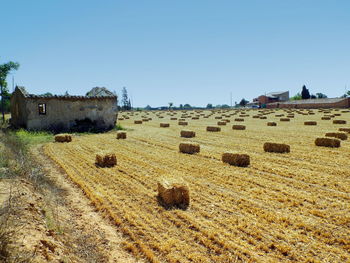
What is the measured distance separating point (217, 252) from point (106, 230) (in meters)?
2.44

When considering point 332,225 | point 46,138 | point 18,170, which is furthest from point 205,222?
point 46,138

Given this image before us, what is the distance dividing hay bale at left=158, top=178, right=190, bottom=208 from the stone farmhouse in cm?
1847

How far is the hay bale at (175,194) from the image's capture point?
6617 millimetres

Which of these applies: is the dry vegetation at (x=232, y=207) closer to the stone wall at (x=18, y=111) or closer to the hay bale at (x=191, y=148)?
the hay bale at (x=191, y=148)

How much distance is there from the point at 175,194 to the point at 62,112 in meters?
19.1

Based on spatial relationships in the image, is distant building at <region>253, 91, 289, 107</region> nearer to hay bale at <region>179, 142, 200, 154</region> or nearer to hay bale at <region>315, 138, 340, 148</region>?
hay bale at <region>315, 138, 340, 148</region>

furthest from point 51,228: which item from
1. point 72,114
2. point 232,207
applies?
point 72,114

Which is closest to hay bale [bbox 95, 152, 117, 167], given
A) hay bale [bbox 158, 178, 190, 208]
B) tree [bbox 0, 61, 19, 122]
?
hay bale [bbox 158, 178, 190, 208]

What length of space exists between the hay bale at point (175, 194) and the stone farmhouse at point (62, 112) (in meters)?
18.5

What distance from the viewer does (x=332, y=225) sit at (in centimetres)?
539

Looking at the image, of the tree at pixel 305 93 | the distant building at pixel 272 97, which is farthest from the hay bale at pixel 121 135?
the tree at pixel 305 93

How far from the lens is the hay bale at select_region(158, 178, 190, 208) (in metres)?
6.62

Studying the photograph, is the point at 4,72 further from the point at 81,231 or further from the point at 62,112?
the point at 81,231

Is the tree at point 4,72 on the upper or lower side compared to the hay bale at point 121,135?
upper
